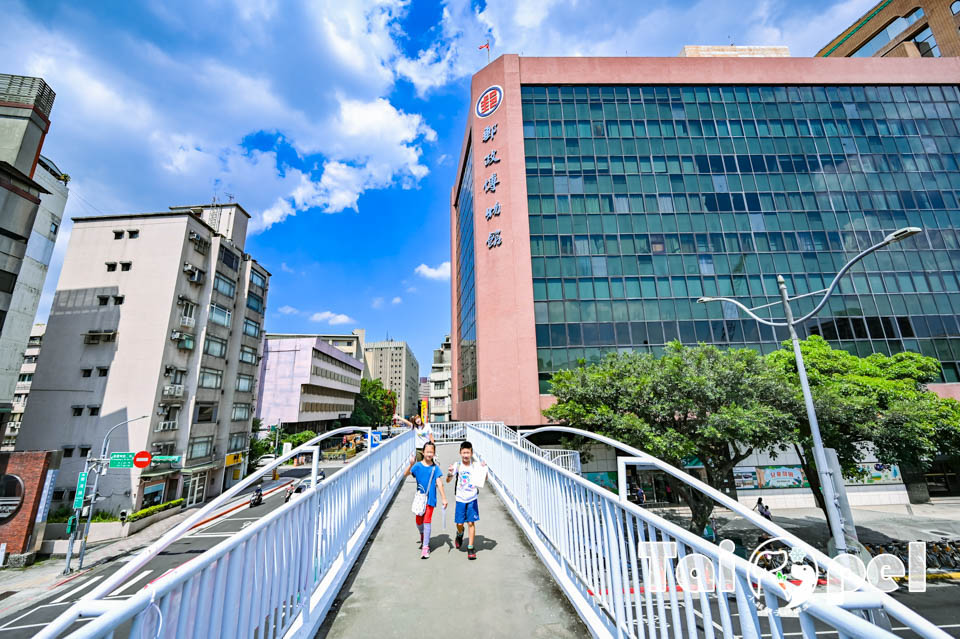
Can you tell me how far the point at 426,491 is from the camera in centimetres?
576

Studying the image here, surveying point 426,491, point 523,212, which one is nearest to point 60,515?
point 426,491

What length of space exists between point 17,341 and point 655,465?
3231 centimetres

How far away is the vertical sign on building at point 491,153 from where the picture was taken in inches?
1134

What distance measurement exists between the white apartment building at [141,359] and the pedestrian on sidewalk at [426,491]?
3006 cm

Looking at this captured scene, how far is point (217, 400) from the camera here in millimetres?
32500

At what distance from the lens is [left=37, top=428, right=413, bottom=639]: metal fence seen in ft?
5.69

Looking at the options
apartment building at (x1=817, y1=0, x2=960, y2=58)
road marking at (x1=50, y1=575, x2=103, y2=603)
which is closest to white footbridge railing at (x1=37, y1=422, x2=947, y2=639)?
road marking at (x1=50, y1=575, x2=103, y2=603)

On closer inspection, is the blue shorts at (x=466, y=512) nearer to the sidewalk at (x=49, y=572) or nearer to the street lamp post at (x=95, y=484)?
the sidewalk at (x=49, y=572)

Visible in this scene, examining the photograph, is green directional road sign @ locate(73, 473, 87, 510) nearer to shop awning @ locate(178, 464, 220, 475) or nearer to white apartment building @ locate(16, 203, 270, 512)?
white apartment building @ locate(16, 203, 270, 512)

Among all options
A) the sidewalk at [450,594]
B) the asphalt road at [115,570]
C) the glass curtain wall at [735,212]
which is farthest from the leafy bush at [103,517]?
the sidewalk at [450,594]

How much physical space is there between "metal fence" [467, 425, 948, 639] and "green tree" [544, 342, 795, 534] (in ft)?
37.9

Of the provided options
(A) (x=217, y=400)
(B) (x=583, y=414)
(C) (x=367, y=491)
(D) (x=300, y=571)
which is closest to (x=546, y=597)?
(D) (x=300, y=571)

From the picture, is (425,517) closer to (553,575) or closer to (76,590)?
(553,575)

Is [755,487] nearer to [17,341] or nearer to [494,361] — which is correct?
[494,361]
